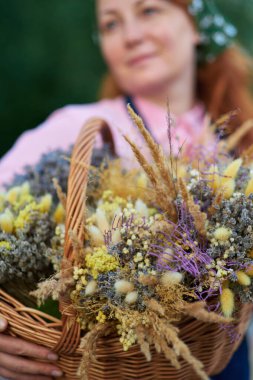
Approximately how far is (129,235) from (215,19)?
3.91 ft

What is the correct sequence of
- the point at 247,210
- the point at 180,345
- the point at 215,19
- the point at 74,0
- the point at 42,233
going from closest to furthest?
the point at 180,345 → the point at 247,210 → the point at 42,233 → the point at 215,19 → the point at 74,0

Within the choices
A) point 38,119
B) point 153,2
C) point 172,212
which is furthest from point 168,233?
point 38,119

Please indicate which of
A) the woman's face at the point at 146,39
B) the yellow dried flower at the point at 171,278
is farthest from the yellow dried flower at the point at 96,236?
the woman's face at the point at 146,39

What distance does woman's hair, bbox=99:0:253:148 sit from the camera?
155cm

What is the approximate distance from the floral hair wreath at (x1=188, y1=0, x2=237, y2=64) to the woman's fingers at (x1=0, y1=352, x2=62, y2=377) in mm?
1169

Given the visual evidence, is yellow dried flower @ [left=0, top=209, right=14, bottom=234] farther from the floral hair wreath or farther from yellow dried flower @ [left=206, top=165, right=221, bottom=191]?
the floral hair wreath

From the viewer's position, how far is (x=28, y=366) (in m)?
0.76

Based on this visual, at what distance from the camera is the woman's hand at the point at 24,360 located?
737 millimetres

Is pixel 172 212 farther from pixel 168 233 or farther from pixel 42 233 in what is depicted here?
pixel 42 233

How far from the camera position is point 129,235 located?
0.67 metres

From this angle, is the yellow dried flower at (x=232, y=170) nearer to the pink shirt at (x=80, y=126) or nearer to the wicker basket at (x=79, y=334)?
the wicker basket at (x=79, y=334)

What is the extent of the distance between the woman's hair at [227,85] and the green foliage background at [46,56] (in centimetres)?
65

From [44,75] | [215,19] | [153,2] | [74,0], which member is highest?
[74,0]

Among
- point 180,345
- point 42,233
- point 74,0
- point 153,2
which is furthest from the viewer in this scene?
point 74,0
